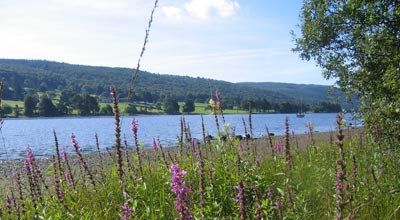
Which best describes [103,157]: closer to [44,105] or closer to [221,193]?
[221,193]

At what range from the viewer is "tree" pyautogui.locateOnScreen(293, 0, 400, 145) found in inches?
382

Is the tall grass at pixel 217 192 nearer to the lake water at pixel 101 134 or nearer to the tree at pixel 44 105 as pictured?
the lake water at pixel 101 134

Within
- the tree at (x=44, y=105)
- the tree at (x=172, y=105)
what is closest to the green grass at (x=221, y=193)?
the tree at (x=44, y=105)

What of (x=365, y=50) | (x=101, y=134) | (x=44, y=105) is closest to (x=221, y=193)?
(x=365, y=50)

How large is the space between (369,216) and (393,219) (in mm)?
436

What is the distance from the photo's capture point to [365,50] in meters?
13.4

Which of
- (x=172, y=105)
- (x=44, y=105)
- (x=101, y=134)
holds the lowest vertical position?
(x=101, y=134)

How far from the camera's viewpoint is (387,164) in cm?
747

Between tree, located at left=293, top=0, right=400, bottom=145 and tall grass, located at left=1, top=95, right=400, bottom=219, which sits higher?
tree, located at left=293, top=0, right=400, bottom=145

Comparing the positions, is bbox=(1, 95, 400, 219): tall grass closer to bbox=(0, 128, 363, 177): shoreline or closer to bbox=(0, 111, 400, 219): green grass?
bbox=(0, 111, 400, 219): green grass

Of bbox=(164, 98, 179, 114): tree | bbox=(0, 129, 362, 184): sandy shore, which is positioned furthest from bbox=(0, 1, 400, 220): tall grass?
bbox=(164, 98, 179, 114): tree

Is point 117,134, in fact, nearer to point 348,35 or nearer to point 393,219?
point 393,219

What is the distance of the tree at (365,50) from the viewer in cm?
971

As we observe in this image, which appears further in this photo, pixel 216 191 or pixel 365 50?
pixel 365 50
